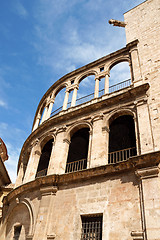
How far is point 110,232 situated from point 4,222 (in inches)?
260

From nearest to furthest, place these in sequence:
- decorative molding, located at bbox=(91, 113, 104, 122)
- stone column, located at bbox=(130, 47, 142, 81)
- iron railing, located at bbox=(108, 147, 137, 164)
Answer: iron railing, located at bbox=(108, 147, 137, 164) → decorative molding, located at bbox=(91, 113, 104, 122) → stone column, located at bbox=(130, 47, 142, 81)

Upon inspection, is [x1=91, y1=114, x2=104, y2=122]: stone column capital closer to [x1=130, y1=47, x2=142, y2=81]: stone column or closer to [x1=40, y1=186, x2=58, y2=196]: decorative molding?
[x1=130, y1=47, x2=142, y2=81]: stone column

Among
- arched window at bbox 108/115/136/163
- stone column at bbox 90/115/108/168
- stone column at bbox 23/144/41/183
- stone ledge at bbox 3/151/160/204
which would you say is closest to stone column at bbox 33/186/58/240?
stone ledge at bbox 3/151/160/204

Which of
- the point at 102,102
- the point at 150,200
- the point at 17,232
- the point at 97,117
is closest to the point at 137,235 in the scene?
the point at 150,200

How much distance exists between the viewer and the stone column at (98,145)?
28.3ft

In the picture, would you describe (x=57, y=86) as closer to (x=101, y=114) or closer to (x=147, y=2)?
(x=101, y=114)

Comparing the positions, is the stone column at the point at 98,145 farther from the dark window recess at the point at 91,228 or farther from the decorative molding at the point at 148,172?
the dark window recess at the point at 91,228

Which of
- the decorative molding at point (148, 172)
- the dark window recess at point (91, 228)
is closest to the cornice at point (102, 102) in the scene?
the decorative molding at point (148, 172)

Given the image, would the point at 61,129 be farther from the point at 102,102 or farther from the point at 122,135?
the point at 122,135

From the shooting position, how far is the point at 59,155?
10117mm

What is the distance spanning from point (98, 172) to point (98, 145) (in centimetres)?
139

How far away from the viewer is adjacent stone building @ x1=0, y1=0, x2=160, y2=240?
6895 mm

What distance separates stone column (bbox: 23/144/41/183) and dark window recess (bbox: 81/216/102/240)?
4481 millimetres

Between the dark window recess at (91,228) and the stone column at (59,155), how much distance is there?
2661 millimetres
